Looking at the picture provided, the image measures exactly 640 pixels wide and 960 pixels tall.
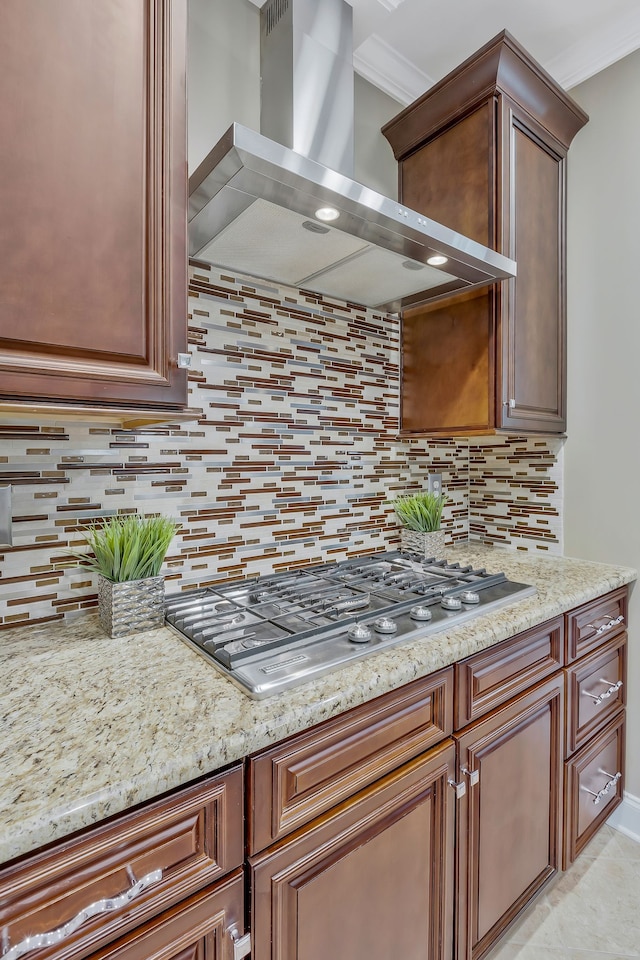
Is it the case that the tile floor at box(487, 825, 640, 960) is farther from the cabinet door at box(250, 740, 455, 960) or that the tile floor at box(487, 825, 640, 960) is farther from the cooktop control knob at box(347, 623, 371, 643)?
the cooktop control knob at box(347, 623, 371, 643)

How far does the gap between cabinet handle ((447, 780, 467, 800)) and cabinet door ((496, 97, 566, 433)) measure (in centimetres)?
107

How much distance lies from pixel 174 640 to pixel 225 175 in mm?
1019

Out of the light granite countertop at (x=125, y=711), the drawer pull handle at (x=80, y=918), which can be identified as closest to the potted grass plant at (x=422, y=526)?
the light granite countertop at (x=125, y=711)

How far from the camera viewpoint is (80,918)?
62cm

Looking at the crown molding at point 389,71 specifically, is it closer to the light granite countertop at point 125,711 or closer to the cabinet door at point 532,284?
the cabinet door at point 532,284

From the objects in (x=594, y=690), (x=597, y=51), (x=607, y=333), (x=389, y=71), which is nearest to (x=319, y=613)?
(x=594, y=690)

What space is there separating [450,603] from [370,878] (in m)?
0.61

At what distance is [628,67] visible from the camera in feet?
5.78

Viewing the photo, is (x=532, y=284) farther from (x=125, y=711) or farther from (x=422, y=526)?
(x=125, y=711)

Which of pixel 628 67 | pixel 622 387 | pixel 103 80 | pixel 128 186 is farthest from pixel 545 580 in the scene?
pixel 628 67

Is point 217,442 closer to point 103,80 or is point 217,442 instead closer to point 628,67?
point 103,80

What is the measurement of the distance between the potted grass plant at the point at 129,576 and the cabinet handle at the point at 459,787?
785 mm

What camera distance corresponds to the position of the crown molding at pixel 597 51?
1.71m

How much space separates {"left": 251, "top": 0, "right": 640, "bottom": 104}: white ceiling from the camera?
64.9 inches
